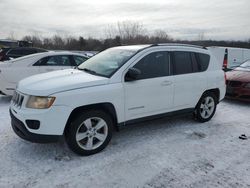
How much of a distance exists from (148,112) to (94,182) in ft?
5.44

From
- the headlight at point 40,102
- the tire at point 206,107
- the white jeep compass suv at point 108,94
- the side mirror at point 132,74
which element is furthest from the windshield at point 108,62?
the tire at point 206,107

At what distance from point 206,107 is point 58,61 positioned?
4.58 metres

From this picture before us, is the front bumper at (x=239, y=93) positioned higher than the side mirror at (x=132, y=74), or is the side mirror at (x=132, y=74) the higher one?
the side mirror at (x=132, y=74)

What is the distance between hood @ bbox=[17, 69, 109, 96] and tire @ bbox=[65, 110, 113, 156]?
45cm

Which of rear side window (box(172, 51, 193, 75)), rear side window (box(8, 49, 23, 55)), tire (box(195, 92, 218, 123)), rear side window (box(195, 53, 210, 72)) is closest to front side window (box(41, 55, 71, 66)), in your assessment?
rear side window (box(172, 51, 193, 75))

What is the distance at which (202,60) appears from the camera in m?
4.91

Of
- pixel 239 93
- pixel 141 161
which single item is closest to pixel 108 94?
pixel 141 161

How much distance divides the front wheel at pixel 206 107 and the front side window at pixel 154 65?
1.31 m

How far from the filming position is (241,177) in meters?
3.02

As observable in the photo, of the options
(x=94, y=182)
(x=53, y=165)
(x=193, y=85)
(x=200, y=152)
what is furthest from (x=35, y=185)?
(x=193, y=85)

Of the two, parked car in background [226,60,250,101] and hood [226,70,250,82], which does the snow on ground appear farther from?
hood [226,70,250,82]

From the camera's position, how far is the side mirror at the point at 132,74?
3617 mm

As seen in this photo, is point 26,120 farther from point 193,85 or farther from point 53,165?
point 193,85

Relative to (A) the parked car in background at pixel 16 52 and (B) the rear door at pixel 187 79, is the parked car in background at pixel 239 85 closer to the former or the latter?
(B) the rear door at pixel 187 79
